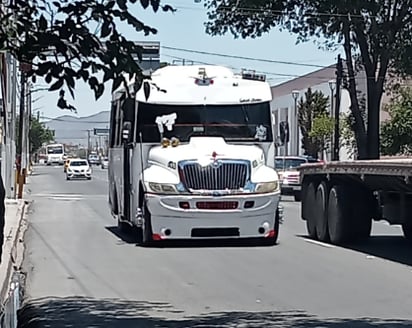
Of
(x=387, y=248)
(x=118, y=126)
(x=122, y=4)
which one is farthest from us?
(x=118, y=126)

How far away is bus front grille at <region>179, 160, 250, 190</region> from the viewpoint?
19156mm

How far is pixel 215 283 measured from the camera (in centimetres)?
1465

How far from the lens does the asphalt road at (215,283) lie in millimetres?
11688

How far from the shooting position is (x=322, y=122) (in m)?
65.5

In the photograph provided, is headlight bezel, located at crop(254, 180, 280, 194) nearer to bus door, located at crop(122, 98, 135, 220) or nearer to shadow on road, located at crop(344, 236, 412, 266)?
shadow on road, located at crop(344, 236, 412, 266)

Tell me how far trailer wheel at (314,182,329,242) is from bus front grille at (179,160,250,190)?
2.44 metres

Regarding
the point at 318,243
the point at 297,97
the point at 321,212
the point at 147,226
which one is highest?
the point at 297,97

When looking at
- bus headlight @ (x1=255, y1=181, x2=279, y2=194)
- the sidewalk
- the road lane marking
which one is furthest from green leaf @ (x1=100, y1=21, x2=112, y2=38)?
the road lane marking

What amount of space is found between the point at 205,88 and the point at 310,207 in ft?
11.8

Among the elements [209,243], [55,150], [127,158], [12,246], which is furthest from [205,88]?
[55,150]

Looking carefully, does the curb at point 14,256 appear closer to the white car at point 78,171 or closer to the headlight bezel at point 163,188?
the headlight bezel at point 163,188

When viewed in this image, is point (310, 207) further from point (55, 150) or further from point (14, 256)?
point (55, 150)

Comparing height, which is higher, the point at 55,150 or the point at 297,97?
the point at 297,97

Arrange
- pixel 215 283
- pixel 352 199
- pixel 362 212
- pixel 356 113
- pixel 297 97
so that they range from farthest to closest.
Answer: pixel 297 97 < pixel 356 113 < pixel 362 212 < pixel 352 199 < pixel 215 283
